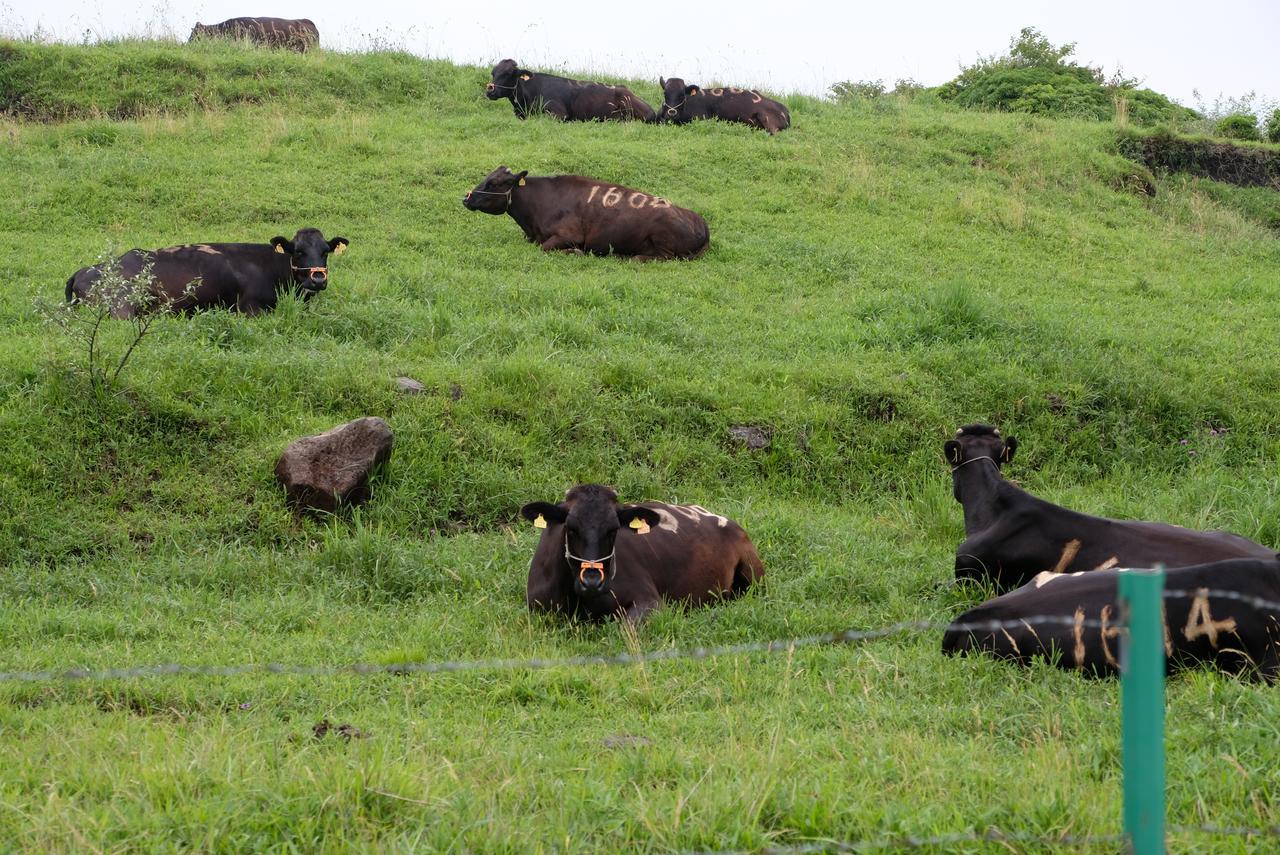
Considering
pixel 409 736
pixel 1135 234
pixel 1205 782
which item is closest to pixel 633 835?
pixel 409 736

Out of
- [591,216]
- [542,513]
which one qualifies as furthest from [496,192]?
[542,513]

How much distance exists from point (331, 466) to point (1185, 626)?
640 centimetres

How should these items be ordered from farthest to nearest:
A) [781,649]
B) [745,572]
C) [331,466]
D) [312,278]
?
[312,278], [331,466], [745,572], [781,649]

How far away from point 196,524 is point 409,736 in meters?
4.90

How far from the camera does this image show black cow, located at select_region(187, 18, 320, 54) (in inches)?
1131

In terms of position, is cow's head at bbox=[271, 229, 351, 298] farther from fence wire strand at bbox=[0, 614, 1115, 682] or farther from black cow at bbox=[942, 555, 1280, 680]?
black cow at bbox=[942, 555, 1280, 680]

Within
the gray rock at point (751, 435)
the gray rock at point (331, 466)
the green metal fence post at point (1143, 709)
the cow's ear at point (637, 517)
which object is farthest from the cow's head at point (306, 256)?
the green metal fence post at point (1143, 709)

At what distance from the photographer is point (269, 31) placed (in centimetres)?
3034

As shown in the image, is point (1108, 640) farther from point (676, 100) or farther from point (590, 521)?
point (676, 100)

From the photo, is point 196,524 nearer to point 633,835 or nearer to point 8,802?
point 8,802

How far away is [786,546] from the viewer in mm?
9961

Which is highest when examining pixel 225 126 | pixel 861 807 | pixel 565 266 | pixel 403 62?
pixel 403 62

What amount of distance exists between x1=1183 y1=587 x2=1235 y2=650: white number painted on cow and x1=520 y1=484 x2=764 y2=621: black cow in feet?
10.8

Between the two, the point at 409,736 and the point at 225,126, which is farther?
the point at 225,126
